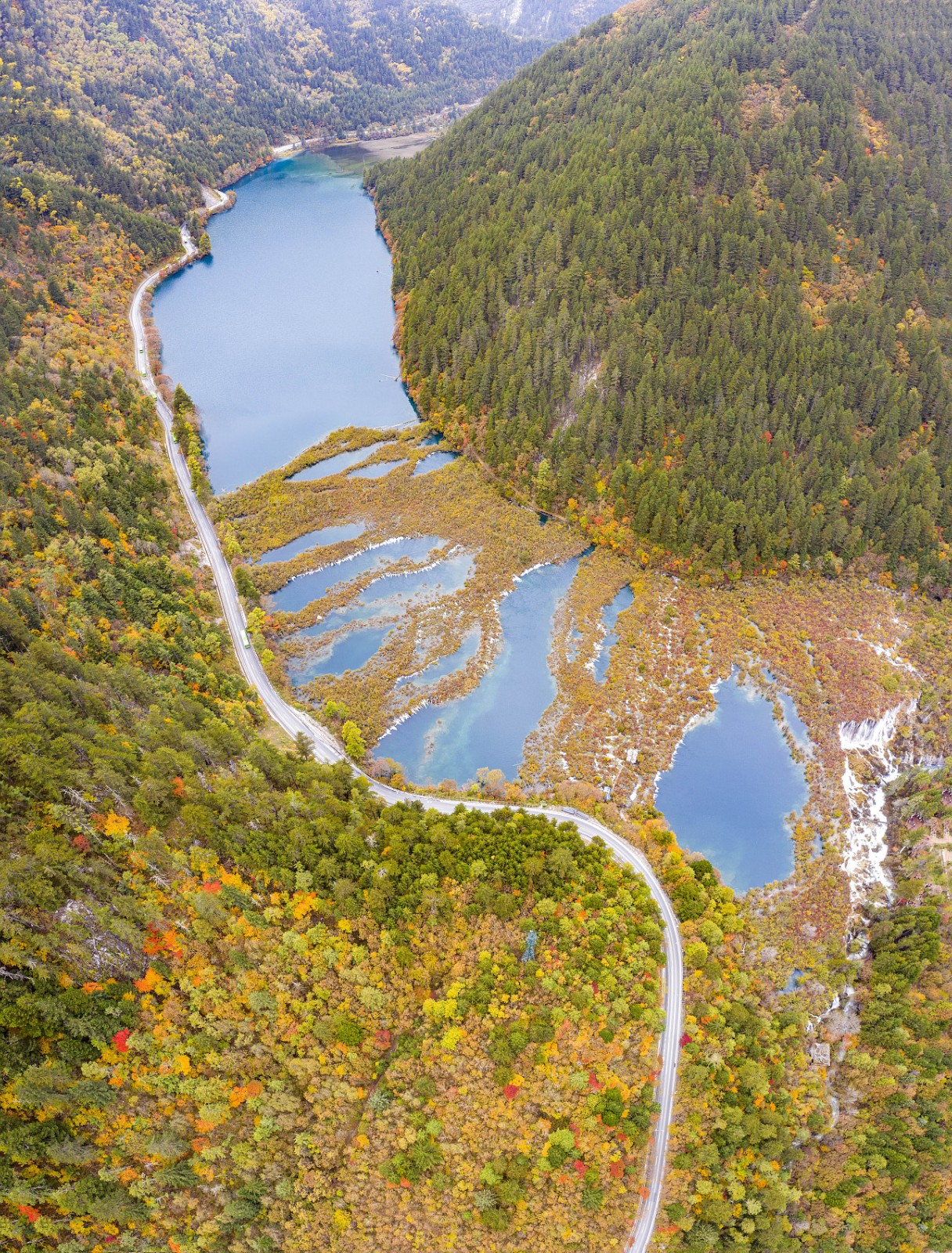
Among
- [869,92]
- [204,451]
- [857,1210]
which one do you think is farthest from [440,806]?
[869,92]

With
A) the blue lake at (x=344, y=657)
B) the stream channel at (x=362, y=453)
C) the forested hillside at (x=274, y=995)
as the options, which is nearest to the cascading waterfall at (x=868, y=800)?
the stream channel at (x=362, y=453)

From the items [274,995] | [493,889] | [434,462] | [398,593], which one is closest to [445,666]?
[398,593]

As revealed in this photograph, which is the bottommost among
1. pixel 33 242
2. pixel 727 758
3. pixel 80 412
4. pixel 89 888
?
pixel 727 758

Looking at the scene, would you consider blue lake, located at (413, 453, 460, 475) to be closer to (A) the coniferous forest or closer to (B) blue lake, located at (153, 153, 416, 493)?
(A) the coniferous forest

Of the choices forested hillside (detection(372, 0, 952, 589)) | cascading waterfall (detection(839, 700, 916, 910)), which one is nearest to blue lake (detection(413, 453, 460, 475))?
forested hillside (detection(372, 0, 952, 589))

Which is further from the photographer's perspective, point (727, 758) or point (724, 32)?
point (724, 32)

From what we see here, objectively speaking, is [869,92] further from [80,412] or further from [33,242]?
[33,242]

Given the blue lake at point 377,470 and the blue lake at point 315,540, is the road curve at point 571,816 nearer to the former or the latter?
the blue lake at point 315,540
